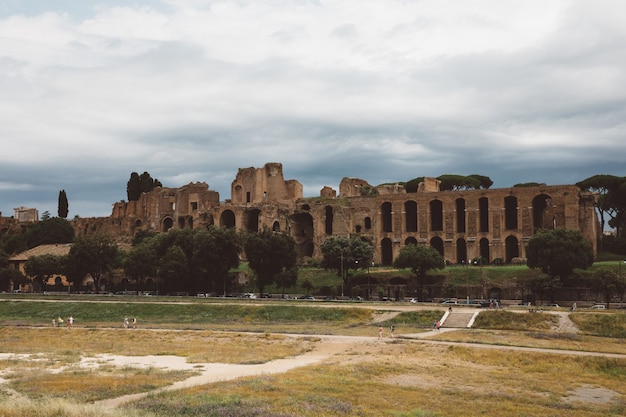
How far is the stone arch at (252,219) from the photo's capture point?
87.6 metres

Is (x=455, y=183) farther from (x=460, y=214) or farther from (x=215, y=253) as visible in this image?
(x=215, y=253)

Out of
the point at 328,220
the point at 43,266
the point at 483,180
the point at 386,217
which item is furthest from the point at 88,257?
the point at 483,180

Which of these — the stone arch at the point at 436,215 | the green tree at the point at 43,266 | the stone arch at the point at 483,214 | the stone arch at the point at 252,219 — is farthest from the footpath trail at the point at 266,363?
the stone arch at the point at 252,219

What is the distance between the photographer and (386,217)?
275 feet

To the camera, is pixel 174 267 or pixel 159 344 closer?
pixel 159 344

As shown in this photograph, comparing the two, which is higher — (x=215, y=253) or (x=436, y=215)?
(x=436, y=215)

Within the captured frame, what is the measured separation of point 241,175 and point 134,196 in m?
31.7

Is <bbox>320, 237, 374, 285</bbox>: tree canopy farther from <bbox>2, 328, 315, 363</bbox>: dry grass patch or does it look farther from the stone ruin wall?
<bbox>2, 328, 315, 363</bbox>: dry grass patch

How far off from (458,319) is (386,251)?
4169 centimetres

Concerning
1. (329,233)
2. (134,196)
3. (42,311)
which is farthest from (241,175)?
(42,311)

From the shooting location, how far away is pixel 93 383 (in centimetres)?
2106

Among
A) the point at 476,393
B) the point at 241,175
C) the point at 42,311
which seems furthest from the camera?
the point at 241,175

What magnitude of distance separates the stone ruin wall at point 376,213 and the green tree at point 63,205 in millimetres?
26773

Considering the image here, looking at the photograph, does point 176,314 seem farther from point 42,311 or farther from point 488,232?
point 488,232
